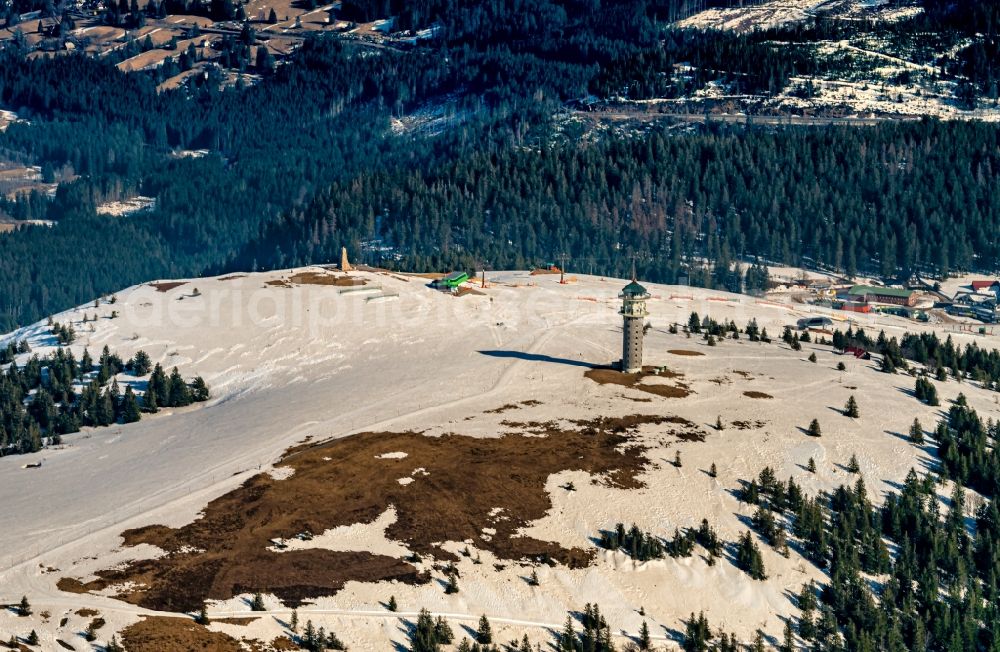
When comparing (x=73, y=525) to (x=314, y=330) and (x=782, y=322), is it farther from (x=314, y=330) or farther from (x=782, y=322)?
(x=782, y=322)

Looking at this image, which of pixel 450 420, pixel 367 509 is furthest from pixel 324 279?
pixel 367 509

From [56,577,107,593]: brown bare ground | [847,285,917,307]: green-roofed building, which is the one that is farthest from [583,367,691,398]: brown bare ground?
[847,285,917,307]: green-roofed building

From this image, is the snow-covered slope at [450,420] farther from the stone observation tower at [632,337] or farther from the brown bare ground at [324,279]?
the stone observation tower at [632,337]

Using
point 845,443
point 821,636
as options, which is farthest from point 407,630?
point 845,443

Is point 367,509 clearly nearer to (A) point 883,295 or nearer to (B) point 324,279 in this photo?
(B) point 324,279

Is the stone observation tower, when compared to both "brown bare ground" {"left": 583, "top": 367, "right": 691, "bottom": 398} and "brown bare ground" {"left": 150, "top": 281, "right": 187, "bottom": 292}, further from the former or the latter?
"brown bare ground" {"left": 150, "top": 281, "right": 187, "bottom": 292}
